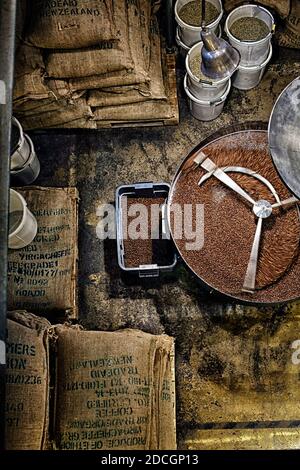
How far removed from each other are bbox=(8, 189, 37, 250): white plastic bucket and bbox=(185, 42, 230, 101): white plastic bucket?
43.7 inches

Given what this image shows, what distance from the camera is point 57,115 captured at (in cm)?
369

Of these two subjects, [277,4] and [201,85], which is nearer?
[201,85]

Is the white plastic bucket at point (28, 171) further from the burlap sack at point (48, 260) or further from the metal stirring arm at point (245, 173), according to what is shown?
Answer: the metal stirring arm at point (245, 173)

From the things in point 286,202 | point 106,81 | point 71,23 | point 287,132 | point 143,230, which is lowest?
point 143,230

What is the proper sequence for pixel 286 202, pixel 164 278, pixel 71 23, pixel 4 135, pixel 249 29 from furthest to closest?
pixel 164 278, pixel 249 29, pixel 286 202, pixel 71 23, pixel 4 135

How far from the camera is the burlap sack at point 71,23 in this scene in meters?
3.29

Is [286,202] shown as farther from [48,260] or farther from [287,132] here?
[48,260]

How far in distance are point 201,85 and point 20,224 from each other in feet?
3.95

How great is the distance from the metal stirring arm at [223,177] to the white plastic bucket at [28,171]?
932mm

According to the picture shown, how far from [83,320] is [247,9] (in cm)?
193

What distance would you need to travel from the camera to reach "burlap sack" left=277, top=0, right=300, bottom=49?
12.3 ft

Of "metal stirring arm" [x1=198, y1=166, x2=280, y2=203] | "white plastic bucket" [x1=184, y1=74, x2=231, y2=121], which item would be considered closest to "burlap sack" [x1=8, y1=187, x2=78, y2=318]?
"metal stirring arm" [x1=198, y1=166, x2=280, y2=203]

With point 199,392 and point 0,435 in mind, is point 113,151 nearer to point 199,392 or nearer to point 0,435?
point 199,392

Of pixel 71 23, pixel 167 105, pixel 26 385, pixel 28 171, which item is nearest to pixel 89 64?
pixel 71 23
